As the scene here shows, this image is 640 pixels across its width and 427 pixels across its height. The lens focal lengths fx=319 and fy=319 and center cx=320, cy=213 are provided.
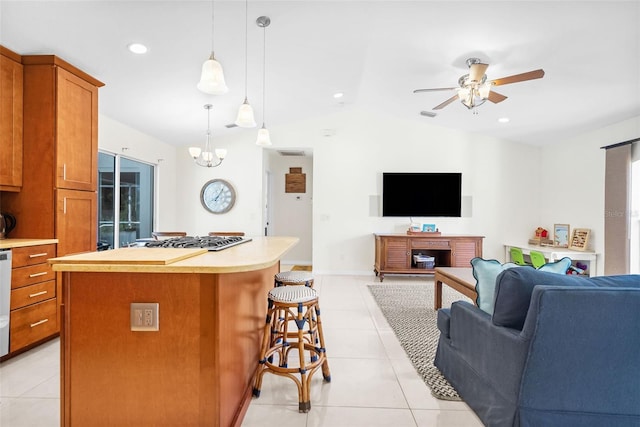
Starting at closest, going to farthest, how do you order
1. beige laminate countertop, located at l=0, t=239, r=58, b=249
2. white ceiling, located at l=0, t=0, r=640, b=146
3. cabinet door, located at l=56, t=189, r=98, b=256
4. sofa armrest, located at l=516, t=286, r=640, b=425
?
sofa armrest, located at l=516, t=286, r=640, b=425 < beige laminate countertop, located at l=0, t=239, r=58, b=249 < white ceiling, located at l=0, t=0, r=640, b=146 < cabinet door, located at l=56, t=189, r=98, b=256

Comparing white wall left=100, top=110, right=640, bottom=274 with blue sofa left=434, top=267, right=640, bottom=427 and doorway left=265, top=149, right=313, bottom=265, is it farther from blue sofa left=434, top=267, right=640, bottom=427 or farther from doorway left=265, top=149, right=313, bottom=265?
blue sofa left=434, top=267, right=640, bottom=427

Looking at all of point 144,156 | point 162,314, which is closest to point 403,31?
point 162,314

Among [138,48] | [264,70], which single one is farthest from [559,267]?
[138,48]

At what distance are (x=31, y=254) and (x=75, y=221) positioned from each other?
47 centimetres

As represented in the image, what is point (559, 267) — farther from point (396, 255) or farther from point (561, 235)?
point (561, 235)

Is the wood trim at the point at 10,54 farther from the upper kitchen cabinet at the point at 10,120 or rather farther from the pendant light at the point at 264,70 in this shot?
the pendant light at the point at 264,70

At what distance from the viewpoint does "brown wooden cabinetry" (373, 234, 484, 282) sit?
515 centimetres

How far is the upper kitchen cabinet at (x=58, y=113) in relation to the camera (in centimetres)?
264

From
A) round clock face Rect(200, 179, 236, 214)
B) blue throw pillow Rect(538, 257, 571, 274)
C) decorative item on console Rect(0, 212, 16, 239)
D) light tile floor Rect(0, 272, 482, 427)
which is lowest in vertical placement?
light tile floor Rect(0, 272, 482, 427)

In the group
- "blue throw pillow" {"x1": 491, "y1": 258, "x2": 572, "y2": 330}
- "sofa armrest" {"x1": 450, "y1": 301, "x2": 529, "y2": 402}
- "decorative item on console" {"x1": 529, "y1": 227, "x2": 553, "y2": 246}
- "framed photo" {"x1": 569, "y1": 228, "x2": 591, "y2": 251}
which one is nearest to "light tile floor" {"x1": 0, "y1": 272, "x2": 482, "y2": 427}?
"sofa armrest" {"x1": 450, "y1": 301, "x2": 529, "y2": 402}

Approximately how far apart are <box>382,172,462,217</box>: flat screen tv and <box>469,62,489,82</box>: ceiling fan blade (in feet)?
9.00

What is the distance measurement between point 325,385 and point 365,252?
3.75 metres

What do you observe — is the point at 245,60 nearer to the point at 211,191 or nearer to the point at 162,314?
the point at 162,314

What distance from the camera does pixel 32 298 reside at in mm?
2488
